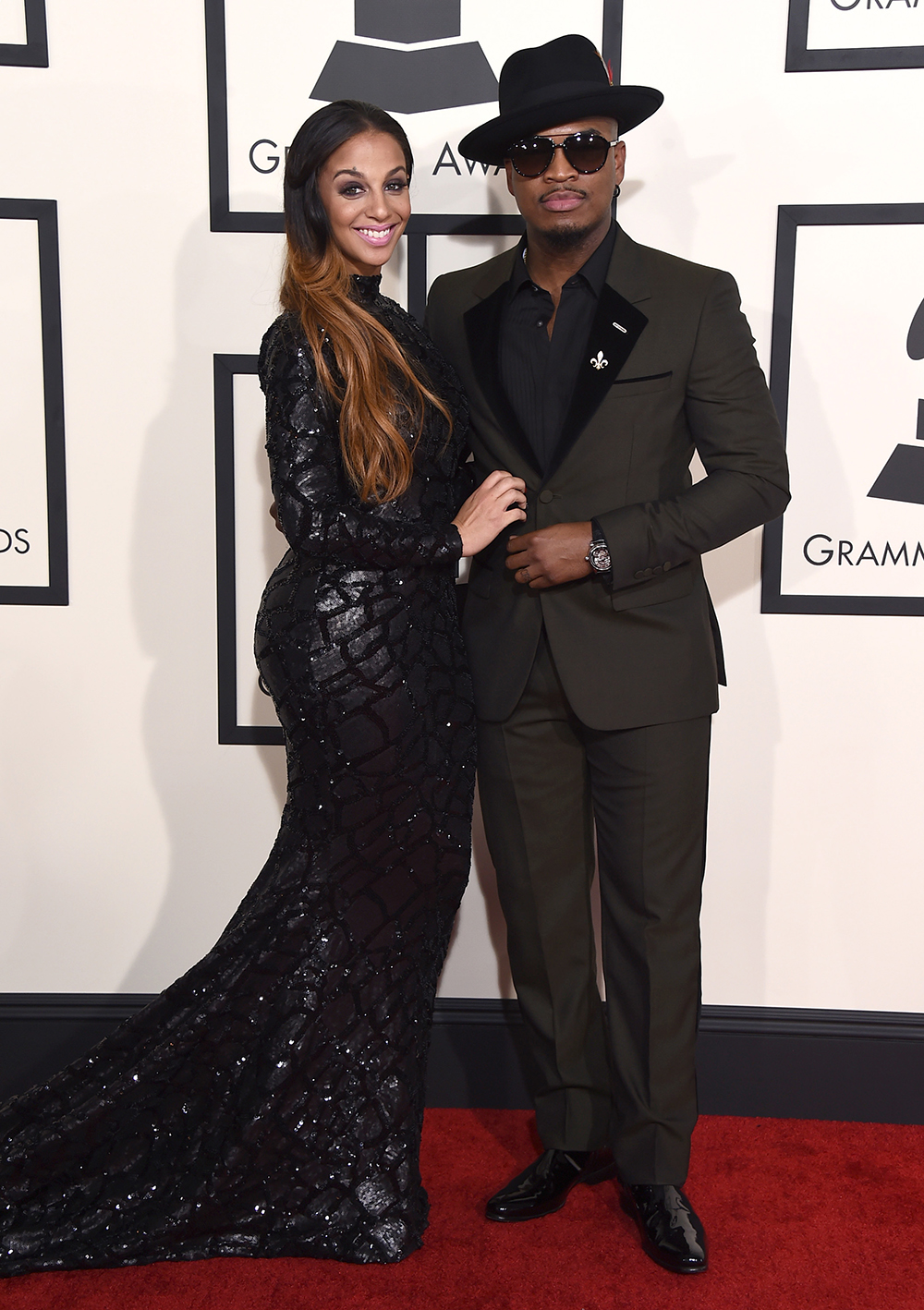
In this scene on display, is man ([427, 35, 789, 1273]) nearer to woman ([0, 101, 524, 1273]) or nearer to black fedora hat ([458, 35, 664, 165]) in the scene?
black fedora hat ([458, 35, 664, 165])

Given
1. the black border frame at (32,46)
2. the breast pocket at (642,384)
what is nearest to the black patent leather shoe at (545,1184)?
the breast pocket at (642,384)

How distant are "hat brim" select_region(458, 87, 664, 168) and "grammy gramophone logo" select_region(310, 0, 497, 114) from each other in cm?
46

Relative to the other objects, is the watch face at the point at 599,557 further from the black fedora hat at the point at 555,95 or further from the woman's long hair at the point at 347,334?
the black fedora hat at the point at 555,95

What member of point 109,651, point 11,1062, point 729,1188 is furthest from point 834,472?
point 11,1062

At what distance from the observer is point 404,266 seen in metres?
2.59

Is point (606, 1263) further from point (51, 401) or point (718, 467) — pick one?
point (51, 401)

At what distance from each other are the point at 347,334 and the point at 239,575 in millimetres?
870

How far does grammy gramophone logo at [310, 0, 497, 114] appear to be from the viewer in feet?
8.10

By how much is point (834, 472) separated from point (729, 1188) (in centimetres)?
164

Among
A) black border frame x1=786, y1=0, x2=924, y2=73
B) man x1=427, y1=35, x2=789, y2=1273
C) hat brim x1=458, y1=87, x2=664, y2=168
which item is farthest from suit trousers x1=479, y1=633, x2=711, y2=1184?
Answer: black border frame x1=786, y1=0, x2=924, y2=73

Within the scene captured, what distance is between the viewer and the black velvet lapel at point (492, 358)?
2.14 metres

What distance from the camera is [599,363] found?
81.3 inches

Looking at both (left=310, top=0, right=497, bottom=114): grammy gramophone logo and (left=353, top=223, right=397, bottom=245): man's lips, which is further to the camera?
(left=310, top=0, right=497, bottom=114): grammy gramophone logo

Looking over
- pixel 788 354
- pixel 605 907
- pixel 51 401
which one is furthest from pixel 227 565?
pixel 788 354
